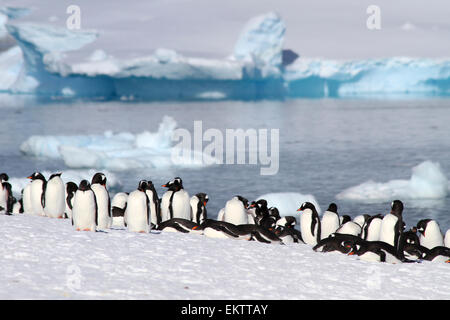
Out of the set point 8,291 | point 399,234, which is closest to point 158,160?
point 399,234

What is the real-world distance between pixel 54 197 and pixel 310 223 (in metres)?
3.66

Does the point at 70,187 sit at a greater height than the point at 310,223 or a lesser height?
greater

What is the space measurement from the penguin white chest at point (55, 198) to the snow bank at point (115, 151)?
14.5m

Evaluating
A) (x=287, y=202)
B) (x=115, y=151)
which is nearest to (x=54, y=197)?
(x=287, y=202)

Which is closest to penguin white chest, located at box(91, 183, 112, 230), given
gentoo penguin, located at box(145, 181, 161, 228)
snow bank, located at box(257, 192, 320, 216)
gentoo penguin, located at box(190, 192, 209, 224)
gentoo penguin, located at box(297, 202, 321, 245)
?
gentoo penguin, located at box(145, 181, 161, 228)

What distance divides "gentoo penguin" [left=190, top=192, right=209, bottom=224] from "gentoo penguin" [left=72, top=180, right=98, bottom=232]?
8.50 feet

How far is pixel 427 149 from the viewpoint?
3438 centimetres

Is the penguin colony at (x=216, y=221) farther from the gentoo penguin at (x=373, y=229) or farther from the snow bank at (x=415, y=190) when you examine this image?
the snow bank at (x=415, y=190)

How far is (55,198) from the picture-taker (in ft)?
27.5

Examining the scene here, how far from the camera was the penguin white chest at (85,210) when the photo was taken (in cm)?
715

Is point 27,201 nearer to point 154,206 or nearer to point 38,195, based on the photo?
point 38,195

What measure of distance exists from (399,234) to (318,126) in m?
43.1
